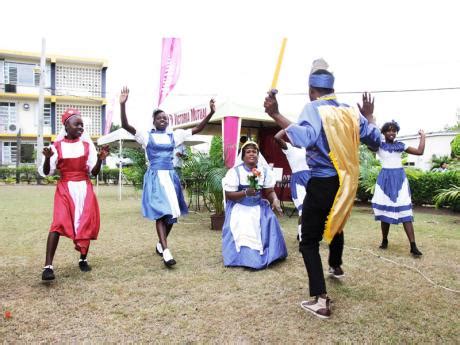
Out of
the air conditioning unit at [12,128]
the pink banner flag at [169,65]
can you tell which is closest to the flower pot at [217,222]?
the pink banner flag at [169,65]

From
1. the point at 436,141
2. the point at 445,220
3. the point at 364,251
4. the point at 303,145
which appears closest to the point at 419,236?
the point at 364,251

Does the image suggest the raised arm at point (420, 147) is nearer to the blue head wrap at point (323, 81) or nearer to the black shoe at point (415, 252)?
the black shoe at point (415, 252)

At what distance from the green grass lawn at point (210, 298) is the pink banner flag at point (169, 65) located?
26.4 feet

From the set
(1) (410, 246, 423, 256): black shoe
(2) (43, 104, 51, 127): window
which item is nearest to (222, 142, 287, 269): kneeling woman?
(1) (410, 246, 423, 256): black shoe

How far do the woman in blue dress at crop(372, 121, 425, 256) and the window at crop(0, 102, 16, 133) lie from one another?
1299 inches

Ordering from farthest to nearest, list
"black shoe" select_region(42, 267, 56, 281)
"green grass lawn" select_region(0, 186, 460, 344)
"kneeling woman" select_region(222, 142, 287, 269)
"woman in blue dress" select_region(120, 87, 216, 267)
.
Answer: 1. "woman in blue dress" select_region(120, 87, 216, 267)
2. "kneeling woman" select_region(222, 142, 287, 269)
3. "black shoe" select_region(42, 267, 56, 281)
4. "green grass lawn" select_region(0, 186, 460, 344)

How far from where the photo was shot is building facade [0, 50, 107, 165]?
31812mm

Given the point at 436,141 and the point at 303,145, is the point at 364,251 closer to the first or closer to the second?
the point at 303,145

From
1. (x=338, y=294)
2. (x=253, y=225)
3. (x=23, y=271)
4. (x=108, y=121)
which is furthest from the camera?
(x=108, y=121)

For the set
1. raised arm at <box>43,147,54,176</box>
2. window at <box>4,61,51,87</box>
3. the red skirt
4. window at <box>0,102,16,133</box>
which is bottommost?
the red skirt

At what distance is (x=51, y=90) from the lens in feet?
105

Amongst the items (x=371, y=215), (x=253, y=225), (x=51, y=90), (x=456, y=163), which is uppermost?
(x=51, y=90)

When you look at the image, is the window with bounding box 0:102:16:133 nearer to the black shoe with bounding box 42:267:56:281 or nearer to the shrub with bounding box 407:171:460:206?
the shrub with bounding box 407:171:460:206

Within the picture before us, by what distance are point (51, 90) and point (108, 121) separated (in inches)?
601
